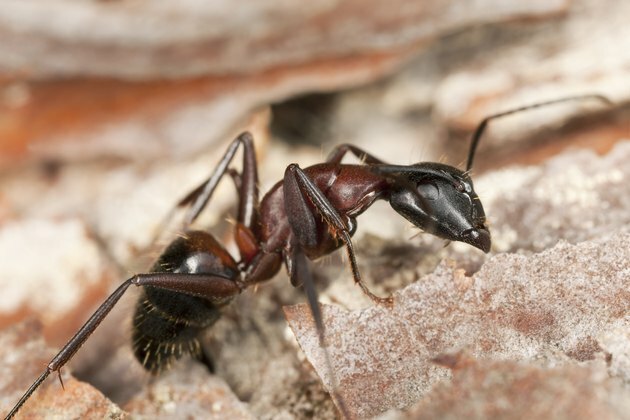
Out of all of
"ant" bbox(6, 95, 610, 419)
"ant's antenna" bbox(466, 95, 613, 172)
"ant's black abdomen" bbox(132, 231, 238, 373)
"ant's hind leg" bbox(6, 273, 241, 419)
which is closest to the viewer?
"ant's hind leg" bbox(6, 273, 241, 419)

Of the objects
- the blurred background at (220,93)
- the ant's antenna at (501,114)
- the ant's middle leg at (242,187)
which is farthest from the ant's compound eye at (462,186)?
the ant's middle leg at (242,187)

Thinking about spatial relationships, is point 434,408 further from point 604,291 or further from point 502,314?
point 604,291

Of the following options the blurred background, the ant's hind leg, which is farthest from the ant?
the blurred background

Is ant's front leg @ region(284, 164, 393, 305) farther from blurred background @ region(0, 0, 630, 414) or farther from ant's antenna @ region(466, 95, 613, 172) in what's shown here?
ant's antenna @ region(466, 95, 613, 172)

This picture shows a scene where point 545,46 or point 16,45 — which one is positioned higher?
point 16,45

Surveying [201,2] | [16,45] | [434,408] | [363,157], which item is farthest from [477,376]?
[16,45]

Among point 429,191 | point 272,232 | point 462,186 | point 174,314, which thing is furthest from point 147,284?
point 462,186

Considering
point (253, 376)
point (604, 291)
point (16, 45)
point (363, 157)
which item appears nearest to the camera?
point (604, 291)

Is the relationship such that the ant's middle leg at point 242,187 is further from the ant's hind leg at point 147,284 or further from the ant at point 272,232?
the ant's hind leg at point 147,284
